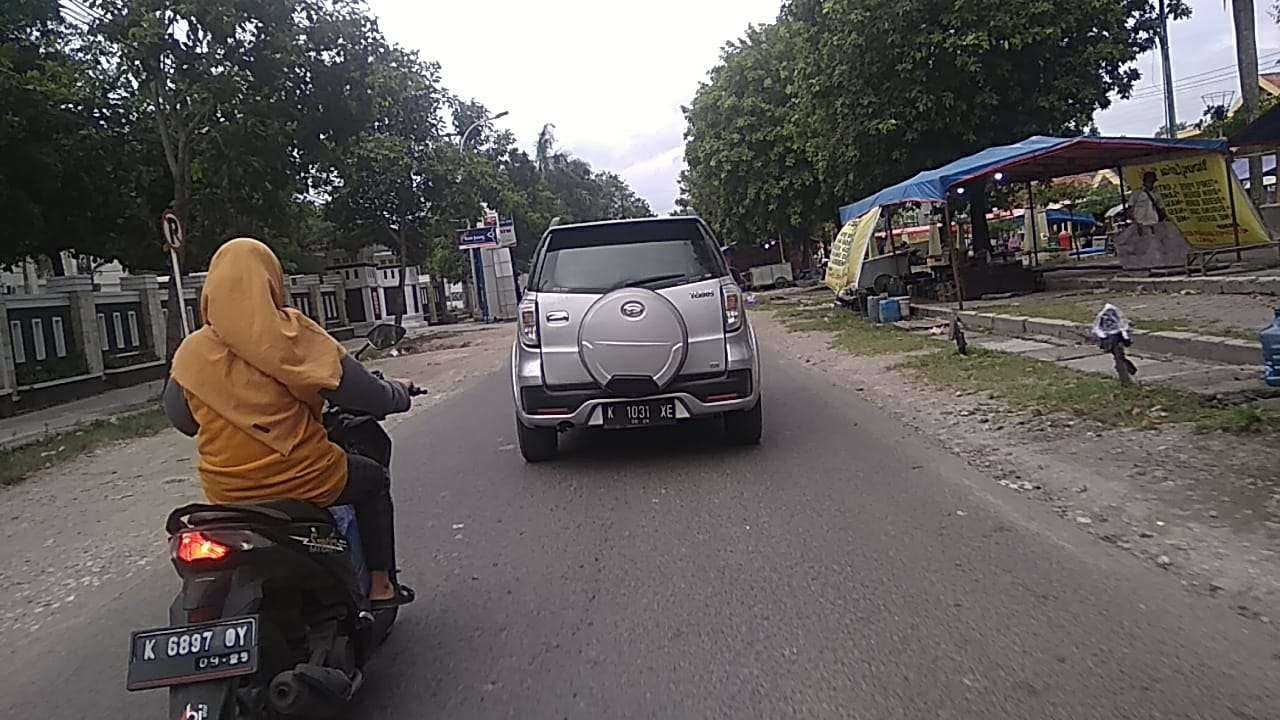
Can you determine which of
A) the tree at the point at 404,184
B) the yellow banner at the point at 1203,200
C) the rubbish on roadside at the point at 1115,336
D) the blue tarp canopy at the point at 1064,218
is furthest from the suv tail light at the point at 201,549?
the blue tarp canopy at the point at 1064,218

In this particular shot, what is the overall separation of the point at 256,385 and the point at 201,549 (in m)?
0.59

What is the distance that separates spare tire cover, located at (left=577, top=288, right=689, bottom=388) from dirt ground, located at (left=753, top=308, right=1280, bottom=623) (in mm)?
2313

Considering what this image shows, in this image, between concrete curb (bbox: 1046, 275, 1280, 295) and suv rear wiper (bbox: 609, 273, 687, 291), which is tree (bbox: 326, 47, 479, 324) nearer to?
concrete curb (bbox: 1046, 275, 1280, 295)

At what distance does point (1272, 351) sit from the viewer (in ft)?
25.4

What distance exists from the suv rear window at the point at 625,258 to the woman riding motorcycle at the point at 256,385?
162 inches

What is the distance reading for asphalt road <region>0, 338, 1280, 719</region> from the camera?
374 centimetres

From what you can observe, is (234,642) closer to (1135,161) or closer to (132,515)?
(132,515)

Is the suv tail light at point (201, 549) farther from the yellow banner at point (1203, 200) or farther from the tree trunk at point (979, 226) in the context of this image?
the tree trunk at point (979, 226)

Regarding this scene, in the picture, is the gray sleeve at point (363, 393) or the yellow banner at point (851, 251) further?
the yellow banner at point (851, 251)

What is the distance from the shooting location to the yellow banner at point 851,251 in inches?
798

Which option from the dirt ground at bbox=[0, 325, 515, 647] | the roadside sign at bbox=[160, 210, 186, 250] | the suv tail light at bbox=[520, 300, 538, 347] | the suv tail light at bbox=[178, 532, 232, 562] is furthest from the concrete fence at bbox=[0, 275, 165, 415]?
the suv tail light at bbox=[178, 532, 232, 562]

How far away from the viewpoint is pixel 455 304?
69.4m

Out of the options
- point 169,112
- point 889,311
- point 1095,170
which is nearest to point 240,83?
point 169,112

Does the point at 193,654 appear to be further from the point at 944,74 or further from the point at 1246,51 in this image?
the point at 1246,51
